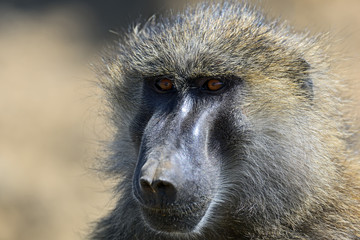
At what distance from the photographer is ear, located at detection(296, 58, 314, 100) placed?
4051mm

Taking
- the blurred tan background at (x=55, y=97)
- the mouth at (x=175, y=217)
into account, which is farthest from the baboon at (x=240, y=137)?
the blurred tan background at (x=55, y=97)

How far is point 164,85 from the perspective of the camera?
409 centimetres

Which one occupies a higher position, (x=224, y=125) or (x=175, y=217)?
(x=224, y=125)

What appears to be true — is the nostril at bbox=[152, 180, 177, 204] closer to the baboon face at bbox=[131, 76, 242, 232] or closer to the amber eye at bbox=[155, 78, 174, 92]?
the baboon face at bbox=[131, 76, 242, 232]

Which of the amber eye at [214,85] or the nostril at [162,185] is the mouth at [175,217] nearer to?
the nostril at [162,185]

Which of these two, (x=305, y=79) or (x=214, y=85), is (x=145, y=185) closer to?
(x=214, y=85)

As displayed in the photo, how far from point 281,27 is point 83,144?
5472 mm

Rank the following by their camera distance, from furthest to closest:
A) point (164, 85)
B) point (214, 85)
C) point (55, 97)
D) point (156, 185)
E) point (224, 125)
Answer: point (55, 97) < point (164, 85) < point (214, 85) < point (224, 125) < point (156, 185)

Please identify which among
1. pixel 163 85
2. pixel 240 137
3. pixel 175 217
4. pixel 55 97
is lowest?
pixel 55 97

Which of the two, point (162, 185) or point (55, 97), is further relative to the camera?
point (55, 97)

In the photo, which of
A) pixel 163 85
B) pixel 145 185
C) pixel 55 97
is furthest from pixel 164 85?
pixel 55 97

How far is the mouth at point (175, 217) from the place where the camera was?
139 inches

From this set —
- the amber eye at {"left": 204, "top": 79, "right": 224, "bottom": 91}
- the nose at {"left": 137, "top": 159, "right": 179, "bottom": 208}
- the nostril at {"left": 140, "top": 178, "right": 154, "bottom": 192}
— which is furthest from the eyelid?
the nostril at {"left": 140, "top": 178, "right": 154, "bottom": 192}

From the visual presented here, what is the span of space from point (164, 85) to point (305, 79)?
93 cm
